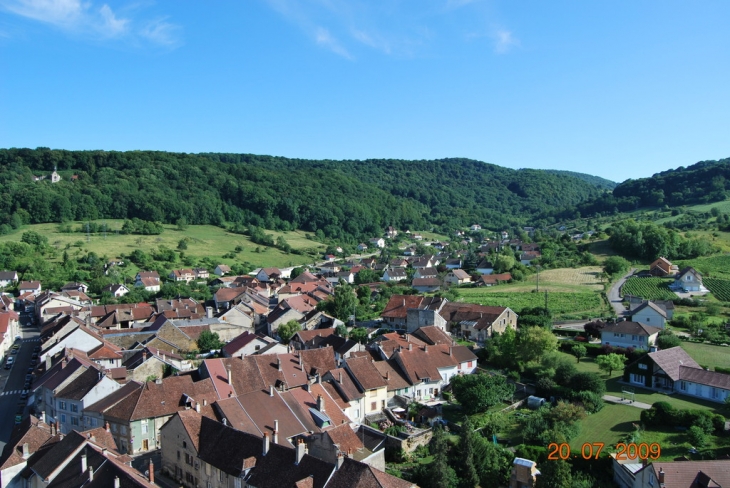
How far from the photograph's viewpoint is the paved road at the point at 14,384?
109ft

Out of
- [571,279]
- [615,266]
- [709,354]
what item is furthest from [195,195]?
[709,354]

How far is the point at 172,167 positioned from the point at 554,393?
147 metres

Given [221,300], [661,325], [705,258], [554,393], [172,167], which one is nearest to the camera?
[554,393]

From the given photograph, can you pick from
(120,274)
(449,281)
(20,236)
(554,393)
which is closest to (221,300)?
(120,274)

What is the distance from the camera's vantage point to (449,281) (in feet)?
298

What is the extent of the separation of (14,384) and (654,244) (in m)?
91.5

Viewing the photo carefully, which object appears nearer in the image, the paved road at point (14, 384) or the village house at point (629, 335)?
the paved road at point (14, 384)

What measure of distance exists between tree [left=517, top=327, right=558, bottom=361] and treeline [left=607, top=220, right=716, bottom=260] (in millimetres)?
61066

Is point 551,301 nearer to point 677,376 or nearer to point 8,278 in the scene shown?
point 677,376

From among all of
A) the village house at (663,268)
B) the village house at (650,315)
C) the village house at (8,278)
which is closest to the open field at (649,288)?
the village house at (663,268)

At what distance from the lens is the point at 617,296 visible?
7094 centimetres

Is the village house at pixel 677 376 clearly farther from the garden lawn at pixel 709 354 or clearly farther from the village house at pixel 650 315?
the village house at pixel 650 315

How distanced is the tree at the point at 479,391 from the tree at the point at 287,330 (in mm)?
20299

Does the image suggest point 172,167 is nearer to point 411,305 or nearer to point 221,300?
point 221,300
